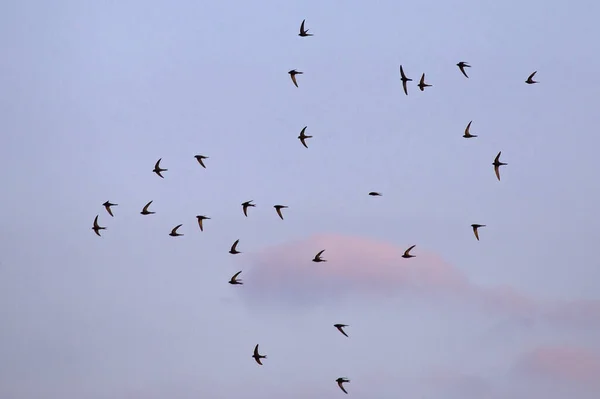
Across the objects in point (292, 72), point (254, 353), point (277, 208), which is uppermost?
point (292, 72)

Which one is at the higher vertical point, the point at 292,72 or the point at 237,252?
the point at 292,72

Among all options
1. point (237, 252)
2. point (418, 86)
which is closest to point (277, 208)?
point (237, 252)

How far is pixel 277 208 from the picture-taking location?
161 meters

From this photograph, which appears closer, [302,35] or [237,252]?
[302,35]

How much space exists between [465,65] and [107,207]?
42.8m

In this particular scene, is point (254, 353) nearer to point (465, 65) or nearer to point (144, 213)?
point (144, 213)

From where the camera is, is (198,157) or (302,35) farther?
(198,157)

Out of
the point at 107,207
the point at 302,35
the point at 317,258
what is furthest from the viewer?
the point at 107,207

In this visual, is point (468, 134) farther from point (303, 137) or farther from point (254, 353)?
point (254, 353)

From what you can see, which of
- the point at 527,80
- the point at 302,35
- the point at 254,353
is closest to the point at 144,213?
the point at 254,353

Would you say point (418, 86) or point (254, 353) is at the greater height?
point (418, 86)

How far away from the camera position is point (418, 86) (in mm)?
152125

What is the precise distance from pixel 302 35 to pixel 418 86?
41.4ft

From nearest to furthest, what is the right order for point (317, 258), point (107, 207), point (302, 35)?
1. point (302, 35)
2. point (317, 258)
3. point (107, 207)
